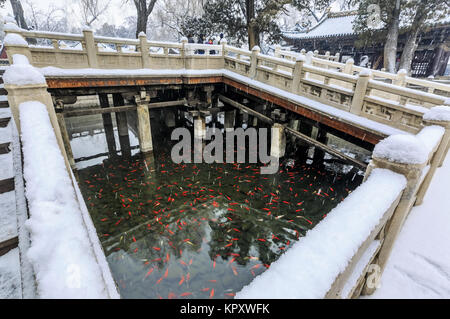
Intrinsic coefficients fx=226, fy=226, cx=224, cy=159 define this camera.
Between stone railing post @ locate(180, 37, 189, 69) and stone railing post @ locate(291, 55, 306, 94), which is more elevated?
stone railing post @ locate(180, 37, 189, 69)

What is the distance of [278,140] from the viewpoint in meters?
8.93

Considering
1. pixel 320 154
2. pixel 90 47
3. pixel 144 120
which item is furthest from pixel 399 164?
pixel 144 120

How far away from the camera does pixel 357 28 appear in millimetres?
13516

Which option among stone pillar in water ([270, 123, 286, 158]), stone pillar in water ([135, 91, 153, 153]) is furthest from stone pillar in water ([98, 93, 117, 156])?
stone pillar in water ([270, 123, 286, 158])

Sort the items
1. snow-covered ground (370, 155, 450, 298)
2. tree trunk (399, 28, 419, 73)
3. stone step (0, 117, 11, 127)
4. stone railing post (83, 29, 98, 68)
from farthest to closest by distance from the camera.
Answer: tree trunk (399, 28, 419, 73)
stone railing post (83, 29, 98, 68)
stone step (0, 117, 11, 127)
snow-covered ground (370, 155, 450, 298)

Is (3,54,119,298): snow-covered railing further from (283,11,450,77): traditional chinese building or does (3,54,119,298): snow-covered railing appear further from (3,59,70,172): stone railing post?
(283,11,450,77): traditional chinese building

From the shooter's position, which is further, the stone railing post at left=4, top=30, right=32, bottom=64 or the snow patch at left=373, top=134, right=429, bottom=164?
the stone railing post at left=4, top=30, right=32, bottom=64

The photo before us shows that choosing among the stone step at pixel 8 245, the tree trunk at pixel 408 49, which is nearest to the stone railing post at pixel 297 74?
the stone step at pixel 8 245

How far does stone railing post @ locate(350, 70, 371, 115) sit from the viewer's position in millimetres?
5498

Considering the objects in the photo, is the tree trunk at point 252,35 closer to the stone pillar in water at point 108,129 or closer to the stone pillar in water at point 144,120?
the stone pillar in water at point 144,120

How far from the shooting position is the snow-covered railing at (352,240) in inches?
44.5

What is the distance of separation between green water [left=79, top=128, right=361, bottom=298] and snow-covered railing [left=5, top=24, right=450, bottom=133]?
3056 millimetres
